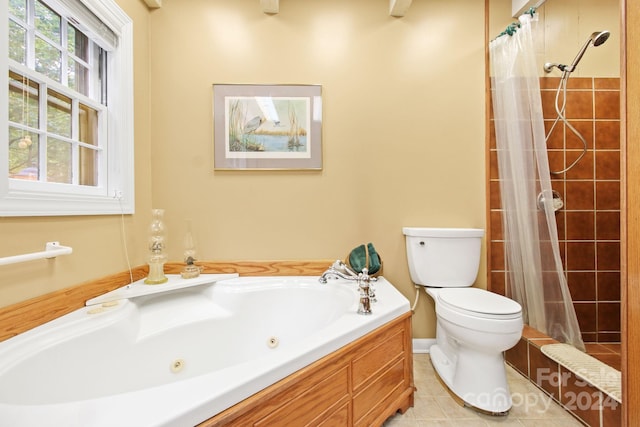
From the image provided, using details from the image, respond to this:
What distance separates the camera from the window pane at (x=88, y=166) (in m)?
1.33

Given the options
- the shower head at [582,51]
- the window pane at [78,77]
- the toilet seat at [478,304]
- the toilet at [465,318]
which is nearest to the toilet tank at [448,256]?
the toilet at [465,318]

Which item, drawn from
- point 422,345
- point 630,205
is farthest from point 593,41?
point 422,345

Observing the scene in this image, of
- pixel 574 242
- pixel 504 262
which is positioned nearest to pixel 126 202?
pixel 504 262

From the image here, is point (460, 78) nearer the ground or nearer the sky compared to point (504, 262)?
nearer the sky

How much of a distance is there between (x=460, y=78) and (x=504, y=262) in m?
1.30

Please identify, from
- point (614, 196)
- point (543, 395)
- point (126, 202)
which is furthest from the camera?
point (614, 196)

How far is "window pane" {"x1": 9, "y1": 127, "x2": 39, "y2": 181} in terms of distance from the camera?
3.29 feet

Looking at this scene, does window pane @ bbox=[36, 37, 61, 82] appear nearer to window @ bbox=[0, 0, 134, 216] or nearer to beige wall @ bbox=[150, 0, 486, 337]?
window @ bbox=[0, 0, 134, 216]

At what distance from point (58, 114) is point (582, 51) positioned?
285 centimetres

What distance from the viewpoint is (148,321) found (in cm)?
125

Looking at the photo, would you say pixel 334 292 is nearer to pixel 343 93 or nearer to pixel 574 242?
pixel 343 93

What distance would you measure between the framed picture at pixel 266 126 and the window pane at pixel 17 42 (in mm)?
852

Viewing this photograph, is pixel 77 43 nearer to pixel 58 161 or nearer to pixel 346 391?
pixel 58 161

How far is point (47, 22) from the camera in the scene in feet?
3.84
